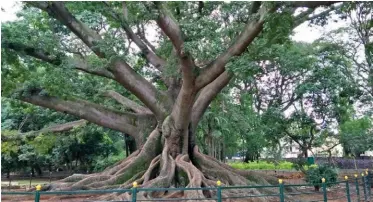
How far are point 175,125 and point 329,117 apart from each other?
604 centimetres

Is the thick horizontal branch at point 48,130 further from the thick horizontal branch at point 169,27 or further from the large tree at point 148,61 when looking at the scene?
the thick horizontal branch at point 169,27

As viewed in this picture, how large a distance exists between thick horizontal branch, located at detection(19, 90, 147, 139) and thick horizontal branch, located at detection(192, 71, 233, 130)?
7.53 feet

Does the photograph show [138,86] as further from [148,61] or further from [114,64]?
[148,61]

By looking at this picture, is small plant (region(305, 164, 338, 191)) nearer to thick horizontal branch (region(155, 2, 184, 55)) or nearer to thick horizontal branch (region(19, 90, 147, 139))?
thick horizontal branch (region(19, 90, 147, 139))

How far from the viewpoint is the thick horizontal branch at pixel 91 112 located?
11312 millimetres

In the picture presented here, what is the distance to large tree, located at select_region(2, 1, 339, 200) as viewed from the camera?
840 cm

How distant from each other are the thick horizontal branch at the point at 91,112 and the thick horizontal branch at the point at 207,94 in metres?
2.29

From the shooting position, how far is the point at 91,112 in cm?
1229

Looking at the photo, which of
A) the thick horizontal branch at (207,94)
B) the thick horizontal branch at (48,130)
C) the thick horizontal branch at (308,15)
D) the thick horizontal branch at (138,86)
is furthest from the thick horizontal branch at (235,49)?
the thick horizontal branch at (48,130)

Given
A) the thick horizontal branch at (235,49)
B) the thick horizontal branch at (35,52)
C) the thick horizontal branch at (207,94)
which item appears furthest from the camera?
the thick horizontal branch at (207,94)

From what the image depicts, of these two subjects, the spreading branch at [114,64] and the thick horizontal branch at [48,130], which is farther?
the thick horizontal branch at [48,130]

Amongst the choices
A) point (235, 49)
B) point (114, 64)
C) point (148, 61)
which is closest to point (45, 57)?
point (114, 64)

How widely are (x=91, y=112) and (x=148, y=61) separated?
3.01 meters

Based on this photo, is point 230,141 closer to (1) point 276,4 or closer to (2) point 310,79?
(2) point 310,79
